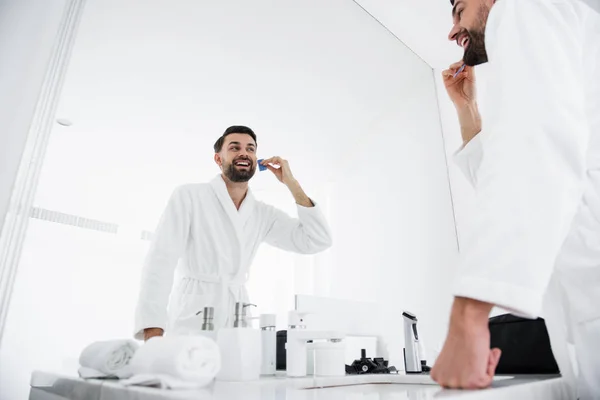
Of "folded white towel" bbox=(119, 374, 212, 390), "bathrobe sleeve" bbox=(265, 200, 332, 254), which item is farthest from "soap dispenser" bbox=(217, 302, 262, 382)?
"bathrobe sleeve" bbox=(265, 200, 332, 254)

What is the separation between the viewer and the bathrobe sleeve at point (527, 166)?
1.29 ft

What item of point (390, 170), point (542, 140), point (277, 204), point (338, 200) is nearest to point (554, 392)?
point (542, 140)

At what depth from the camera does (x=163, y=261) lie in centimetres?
107

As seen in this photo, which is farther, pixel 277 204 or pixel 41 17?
pixel 277 204

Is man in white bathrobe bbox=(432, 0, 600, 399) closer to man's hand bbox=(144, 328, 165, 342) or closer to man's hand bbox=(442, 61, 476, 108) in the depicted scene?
man's hand bbox=(442, 61, 476, 108)

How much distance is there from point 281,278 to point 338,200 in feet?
1.62

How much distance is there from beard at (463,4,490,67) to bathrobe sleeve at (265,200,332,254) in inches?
28.0

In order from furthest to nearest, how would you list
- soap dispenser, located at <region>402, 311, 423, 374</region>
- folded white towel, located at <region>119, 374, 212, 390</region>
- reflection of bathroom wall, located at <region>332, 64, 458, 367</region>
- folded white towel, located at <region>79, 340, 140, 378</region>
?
1. reflection of bathroom wall, located at <region>332, 64, 458, 367</region>
2. soap dispenser, located at <region>402, 311, 423, 374</region>
3. folded white towel, located at <region>79, 340, 140, 378</region>
4. folded white towel, located at <region>119, 374, 212, 390</region>

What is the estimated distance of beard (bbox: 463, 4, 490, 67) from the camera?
2.87 ft

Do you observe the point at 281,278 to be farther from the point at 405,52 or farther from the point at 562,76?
the point at 405,52

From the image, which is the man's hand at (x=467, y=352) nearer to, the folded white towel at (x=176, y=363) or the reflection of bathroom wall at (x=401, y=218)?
the folded white towel at (x=176, y=363)

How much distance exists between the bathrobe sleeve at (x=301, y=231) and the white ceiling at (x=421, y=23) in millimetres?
1157

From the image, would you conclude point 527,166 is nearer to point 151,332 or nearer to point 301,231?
point 151,332

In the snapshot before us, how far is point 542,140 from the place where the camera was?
437 mm
